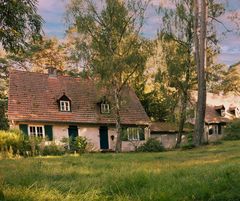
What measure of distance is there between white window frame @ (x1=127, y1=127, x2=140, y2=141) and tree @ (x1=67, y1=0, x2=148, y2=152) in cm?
809

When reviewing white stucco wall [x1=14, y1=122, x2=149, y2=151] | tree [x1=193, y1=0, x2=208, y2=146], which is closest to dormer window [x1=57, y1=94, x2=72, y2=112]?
white stucco wall [x1=14, y1=122, x2=149, y2=151]

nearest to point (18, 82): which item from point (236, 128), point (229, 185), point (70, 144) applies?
point (70, 144)

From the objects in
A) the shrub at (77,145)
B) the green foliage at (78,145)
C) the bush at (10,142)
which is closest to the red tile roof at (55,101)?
the shrub at (77,145)

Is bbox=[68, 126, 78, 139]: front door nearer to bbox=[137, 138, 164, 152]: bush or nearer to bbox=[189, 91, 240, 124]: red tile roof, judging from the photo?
bbox=[137, 138, 164, 152]: bush

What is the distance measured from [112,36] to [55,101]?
878 centimetres

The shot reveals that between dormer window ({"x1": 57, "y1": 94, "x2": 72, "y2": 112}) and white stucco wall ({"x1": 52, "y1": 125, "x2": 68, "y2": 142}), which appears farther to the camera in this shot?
dormer window ({"x1": 57, "y1": 94, "x2": 72, "y2": 112})

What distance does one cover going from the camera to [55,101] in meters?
36.5

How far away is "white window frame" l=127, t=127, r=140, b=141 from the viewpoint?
39000 mm

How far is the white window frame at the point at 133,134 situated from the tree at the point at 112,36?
809 centimetres

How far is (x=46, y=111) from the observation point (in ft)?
115

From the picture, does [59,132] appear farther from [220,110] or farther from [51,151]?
[220,110]

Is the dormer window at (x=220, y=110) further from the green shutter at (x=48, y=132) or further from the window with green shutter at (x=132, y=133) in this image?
the green shutter at (x=48, y=132)

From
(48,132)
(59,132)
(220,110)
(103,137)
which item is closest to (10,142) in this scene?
(48,132)

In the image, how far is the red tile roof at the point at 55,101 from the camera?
112ft
